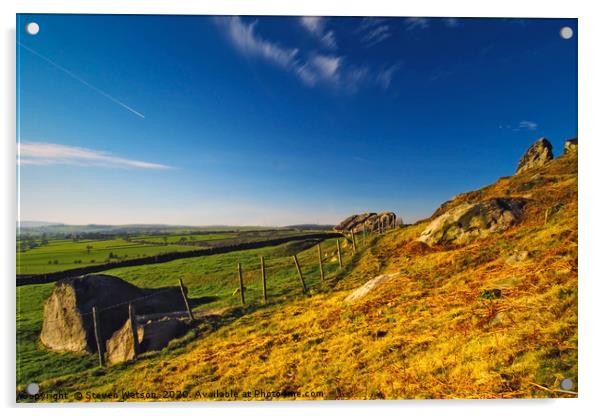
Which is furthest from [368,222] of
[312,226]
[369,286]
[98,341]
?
[98,341]

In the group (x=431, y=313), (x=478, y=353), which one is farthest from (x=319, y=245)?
(x=478, y=353)

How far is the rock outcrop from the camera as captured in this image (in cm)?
725

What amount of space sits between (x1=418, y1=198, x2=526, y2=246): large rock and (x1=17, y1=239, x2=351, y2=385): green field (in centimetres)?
325

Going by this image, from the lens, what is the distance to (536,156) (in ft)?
22.9

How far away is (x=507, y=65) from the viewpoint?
6.55 metres

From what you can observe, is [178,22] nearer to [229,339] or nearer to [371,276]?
[229,339]

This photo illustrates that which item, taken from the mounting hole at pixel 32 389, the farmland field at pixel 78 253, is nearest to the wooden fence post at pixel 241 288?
the farmland field at pixel 78 253

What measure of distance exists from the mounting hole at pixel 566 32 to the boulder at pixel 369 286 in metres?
7.22

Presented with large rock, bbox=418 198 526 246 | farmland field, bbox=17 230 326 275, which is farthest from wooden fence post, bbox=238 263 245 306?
large rock, bbox=418 198 526 246

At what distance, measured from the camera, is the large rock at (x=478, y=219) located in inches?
305

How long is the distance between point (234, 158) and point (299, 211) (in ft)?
7.41

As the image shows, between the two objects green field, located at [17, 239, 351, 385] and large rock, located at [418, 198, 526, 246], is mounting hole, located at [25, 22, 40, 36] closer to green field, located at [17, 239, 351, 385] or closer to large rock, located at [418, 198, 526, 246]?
green field, located at [17, 239, 351, 385]
